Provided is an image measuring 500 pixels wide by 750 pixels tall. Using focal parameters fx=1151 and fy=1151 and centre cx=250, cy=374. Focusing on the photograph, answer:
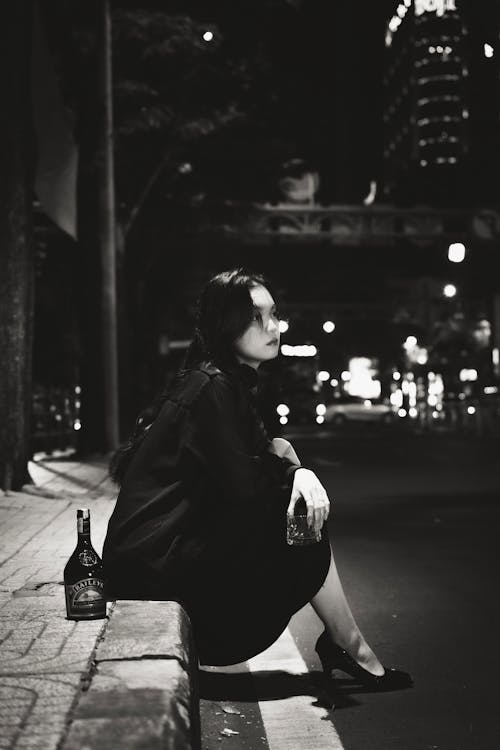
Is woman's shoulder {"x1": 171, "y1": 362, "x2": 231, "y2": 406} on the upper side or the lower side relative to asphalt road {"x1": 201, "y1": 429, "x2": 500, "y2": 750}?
upper

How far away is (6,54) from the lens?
12477mm

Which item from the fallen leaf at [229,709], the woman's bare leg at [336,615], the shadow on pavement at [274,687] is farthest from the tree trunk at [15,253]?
the woman's bare leg at [336,615]

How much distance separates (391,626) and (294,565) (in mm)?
1973

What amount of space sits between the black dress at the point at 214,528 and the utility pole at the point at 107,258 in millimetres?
14722

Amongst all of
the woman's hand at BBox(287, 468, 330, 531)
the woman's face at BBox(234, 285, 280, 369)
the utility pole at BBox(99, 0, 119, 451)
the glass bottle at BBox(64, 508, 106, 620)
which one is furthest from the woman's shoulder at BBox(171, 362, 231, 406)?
the utility pole at BBox(99, 0, 119, 451)

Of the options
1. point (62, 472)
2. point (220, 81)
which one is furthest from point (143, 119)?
point (62, 472)

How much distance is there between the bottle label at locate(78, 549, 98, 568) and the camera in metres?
4.19

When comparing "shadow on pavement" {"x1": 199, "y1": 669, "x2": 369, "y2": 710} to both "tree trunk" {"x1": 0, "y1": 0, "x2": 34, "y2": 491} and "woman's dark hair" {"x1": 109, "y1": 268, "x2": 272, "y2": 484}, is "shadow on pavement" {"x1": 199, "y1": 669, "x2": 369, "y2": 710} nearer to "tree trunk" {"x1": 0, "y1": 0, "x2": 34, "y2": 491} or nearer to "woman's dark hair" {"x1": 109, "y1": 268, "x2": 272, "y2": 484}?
"woman's dark hair" {"x1": 109, "y1": 268, "x2": 272, "y2": 484}

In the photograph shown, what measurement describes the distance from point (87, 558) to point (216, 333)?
100 cm

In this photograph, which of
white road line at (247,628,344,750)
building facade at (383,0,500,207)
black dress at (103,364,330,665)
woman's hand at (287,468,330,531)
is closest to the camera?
white road line at (247,628,344,750)

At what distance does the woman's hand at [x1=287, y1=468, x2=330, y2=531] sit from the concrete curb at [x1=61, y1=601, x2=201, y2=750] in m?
0.57

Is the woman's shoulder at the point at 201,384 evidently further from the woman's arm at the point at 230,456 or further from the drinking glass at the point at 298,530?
the drinking glass at the point at 298,530

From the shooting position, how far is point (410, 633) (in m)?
5.91

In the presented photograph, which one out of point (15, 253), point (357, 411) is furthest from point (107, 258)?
point (357, 411)
